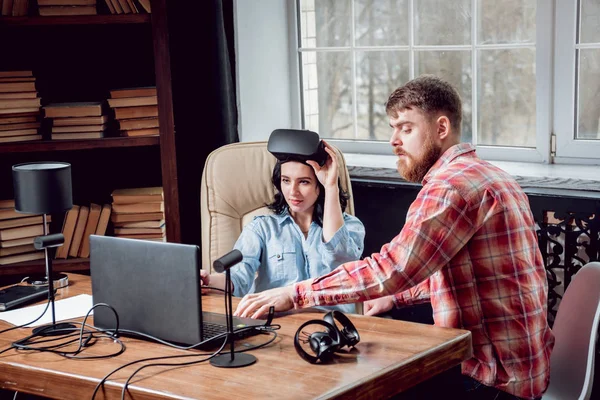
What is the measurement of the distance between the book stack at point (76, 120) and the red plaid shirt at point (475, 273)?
1427 millimetres

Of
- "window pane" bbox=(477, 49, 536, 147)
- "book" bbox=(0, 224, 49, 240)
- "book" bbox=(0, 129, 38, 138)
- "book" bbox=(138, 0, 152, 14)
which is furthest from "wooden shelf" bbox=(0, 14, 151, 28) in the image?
"window pane" bbox=(477, 49, 536, 147)

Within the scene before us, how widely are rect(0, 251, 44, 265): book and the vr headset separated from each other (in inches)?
47.3

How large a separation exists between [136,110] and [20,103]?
42 cm

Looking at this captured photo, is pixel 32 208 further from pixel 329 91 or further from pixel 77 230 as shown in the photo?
pixel 329 91

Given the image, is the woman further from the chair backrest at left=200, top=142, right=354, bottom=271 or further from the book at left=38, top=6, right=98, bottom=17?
the book at left=38, top=6, right=98, bottom=17

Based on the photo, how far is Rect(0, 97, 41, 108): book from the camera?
3047 mm

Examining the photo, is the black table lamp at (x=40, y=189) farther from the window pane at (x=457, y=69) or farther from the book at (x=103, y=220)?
the window pane at (x=457, y=69)

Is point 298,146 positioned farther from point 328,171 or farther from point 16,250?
point 16,250

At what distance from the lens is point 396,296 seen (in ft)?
7.50

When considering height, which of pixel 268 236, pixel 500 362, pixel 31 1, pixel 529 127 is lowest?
pixel 500 362

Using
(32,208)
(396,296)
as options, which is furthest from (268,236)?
(32,208)

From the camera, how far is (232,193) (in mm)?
2777

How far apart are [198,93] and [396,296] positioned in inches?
54.3

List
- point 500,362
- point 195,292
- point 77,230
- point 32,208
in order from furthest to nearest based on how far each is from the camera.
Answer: point 77,230 → point 32,208 → point 500,362 → point 195,292
